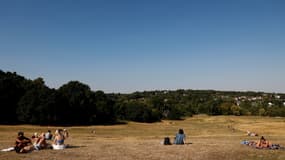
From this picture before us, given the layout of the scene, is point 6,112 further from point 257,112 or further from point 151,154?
point 257,112

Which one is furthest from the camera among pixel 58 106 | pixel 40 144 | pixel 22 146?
pixel 58 106

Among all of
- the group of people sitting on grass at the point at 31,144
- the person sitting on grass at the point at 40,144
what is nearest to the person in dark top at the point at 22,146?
the group of people sitting on grass at the point at 31,144

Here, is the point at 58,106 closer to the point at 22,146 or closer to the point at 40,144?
the point at 40,144

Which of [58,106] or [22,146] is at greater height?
[58,106]

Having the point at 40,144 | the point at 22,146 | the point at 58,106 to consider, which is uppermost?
the point at 58,106

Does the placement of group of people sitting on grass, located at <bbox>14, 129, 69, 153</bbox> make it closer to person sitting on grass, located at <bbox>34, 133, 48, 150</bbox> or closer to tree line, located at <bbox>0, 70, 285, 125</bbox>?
person sitting on grass, located at <bbox>34, 133, 48, 150</bbox>

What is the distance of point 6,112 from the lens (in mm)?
78375

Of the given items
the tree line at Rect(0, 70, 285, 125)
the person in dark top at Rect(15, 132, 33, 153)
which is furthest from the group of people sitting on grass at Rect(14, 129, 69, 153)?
the tree line at Rect(0, 70, 285, 125)

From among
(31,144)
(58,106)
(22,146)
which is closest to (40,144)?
(31,144)

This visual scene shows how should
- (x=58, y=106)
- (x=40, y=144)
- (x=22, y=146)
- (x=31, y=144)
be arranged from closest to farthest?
(x=22, y=146) → (x=31, y=144) → (x=40, y=144) → (x=58, y=106)

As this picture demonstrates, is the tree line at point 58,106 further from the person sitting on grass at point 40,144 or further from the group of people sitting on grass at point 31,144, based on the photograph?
the person sitting on grass at point 40,144

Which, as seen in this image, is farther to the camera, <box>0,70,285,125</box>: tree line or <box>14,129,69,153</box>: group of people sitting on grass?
<box>0,70,285,125</box>: tree line

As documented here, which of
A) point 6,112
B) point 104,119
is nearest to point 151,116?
point 104,119

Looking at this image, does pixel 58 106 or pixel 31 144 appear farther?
pixel 58 106
